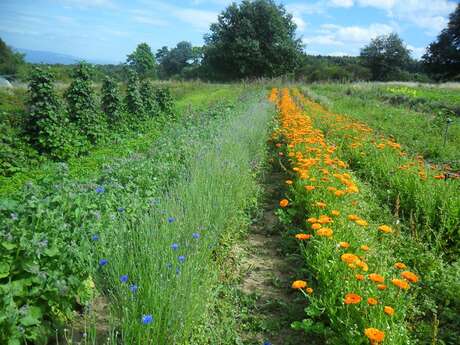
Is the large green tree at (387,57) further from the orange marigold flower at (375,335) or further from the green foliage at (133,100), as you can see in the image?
the orange marigold flower at (375,335)

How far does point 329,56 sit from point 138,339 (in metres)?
79.5

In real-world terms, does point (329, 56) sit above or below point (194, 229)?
above

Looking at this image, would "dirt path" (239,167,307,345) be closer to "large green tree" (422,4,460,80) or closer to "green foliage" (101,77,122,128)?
"green foliage" (101,77,122,128)

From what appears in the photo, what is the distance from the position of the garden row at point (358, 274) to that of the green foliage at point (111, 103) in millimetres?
8348

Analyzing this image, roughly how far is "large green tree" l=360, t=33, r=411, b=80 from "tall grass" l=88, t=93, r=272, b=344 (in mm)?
56601

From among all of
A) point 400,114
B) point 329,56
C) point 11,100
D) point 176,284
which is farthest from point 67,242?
point 329,56

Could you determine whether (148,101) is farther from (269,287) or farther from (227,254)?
(269,287)

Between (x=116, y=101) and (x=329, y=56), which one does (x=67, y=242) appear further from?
(x=329, y=56)

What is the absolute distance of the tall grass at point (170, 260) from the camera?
2225mm

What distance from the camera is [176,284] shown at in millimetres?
2365

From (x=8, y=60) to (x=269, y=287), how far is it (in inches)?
1858

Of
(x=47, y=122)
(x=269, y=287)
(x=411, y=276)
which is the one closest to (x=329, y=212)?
(x=269, y=287)

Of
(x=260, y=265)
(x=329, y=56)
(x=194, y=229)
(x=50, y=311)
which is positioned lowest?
(x=260, y=265)

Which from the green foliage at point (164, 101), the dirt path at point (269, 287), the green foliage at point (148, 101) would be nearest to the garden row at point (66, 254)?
the dirt path at point (269, 287)
